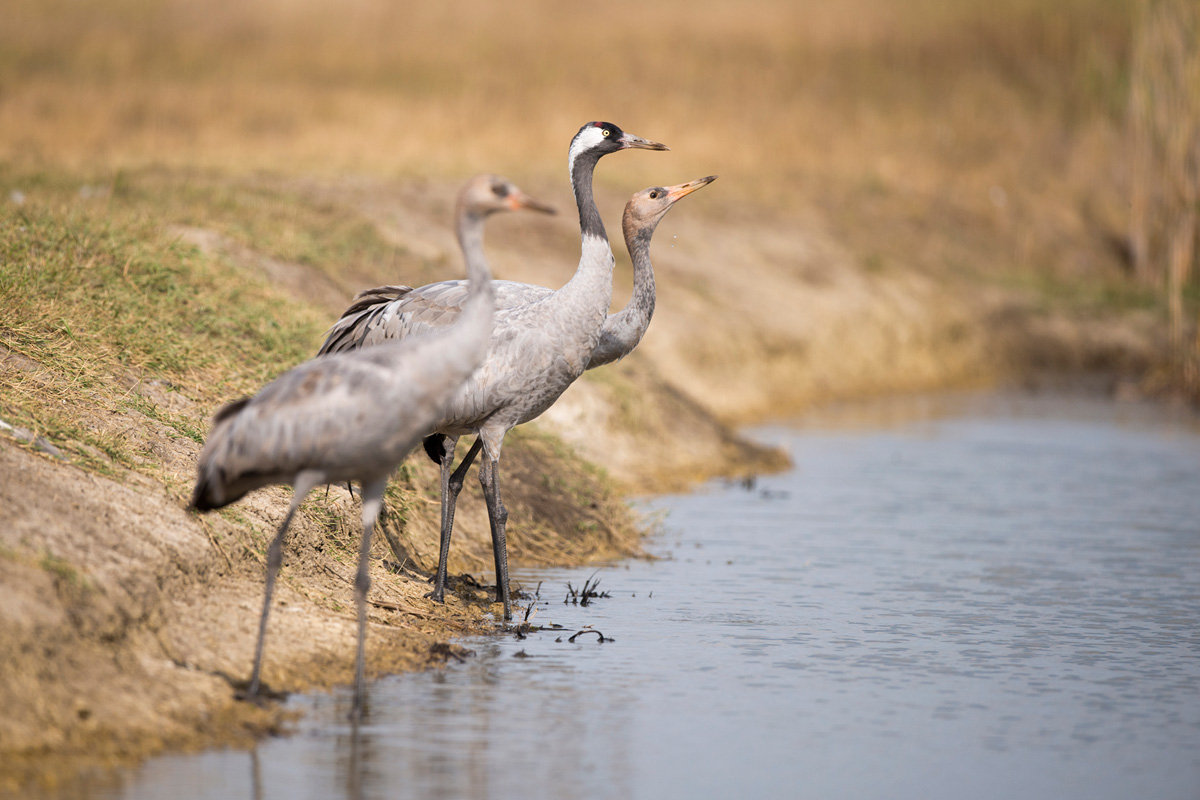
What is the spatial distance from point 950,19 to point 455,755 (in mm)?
35015

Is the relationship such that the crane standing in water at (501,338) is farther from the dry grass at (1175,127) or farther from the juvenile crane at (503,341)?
the dry grass at (1175,127)

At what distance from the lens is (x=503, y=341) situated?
8555 millimetres

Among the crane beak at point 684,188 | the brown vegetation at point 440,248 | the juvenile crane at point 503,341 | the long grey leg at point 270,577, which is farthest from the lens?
the crane beak at point 684,188

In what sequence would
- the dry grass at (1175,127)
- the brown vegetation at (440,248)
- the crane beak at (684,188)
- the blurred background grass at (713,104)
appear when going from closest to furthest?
the brown vegetation at (440,248)
the crane beak at (684,188)
the dry grass at (1175,127)
the blurred background grass at (713,104)

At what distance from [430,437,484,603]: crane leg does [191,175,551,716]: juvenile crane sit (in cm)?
190

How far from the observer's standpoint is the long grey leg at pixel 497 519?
346 inches

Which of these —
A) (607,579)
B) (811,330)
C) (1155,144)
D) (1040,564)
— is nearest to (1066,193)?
(1155,144)

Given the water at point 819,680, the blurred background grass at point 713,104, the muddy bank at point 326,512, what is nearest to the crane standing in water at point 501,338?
the muddy bank at point 326,512

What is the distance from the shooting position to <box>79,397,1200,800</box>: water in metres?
6.21

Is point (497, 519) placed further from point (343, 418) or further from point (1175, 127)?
point (1175, 127)

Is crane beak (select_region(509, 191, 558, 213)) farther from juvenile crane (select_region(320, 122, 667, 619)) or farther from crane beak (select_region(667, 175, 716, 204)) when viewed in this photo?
crane beak (select_region(667, 175, 716, 204))

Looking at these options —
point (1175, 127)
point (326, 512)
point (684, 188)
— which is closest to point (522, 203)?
point (326, 512)

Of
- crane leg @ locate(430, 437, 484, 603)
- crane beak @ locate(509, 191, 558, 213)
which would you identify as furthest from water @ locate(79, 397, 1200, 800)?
crane beak @ locate(509, 191, 558, 213)

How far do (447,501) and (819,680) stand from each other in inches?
103
